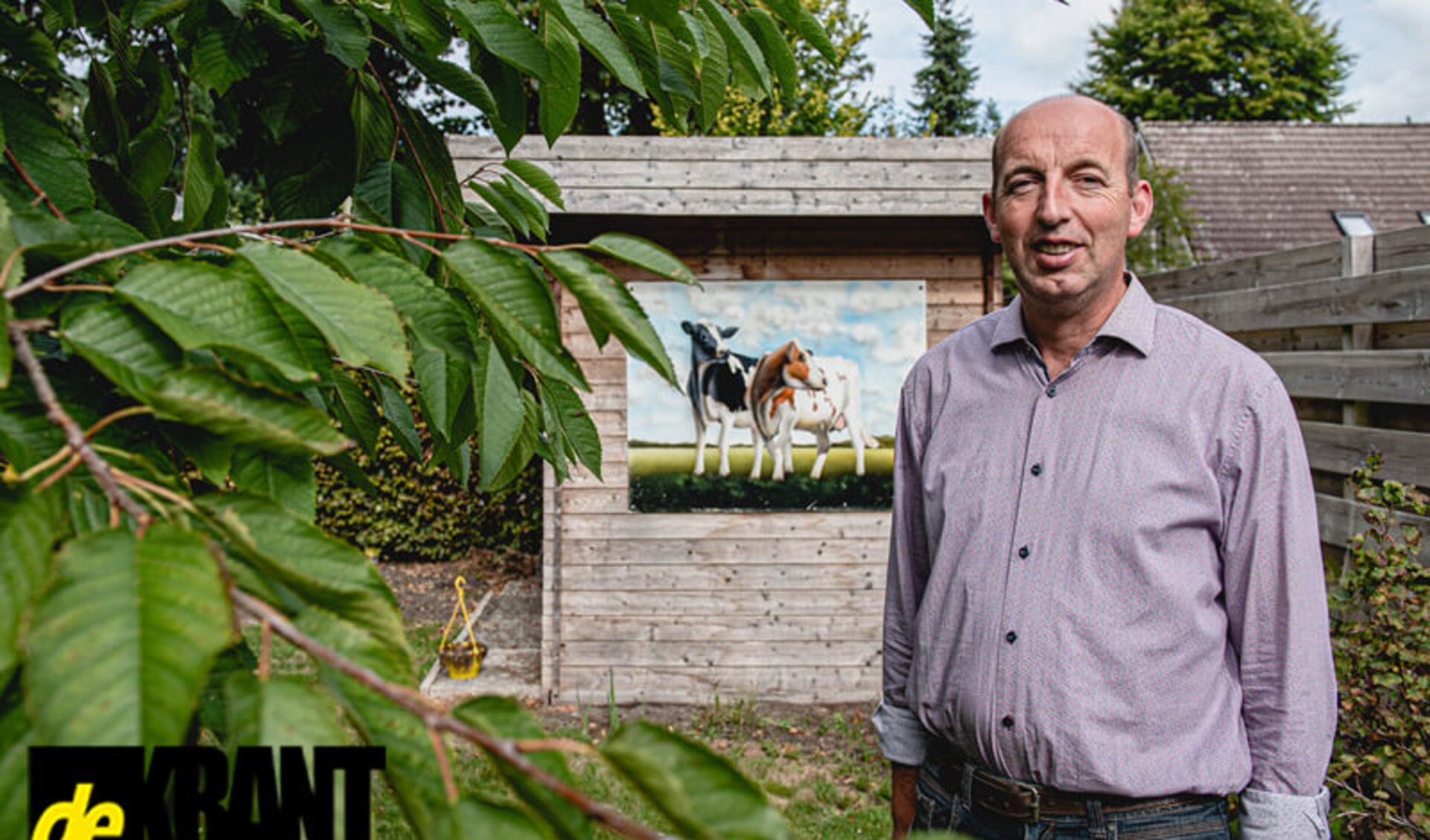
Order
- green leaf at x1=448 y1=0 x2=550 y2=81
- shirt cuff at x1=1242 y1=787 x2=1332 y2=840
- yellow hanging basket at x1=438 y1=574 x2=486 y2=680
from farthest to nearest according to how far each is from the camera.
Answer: yellow hanging basket at x1=438 y1=574 x2=486 y2=680 < shirt cuff at x1=1242 y1=787 x2=1332 y2=840 < green leaf at x1=448 y1=0 x2=550 y2=81

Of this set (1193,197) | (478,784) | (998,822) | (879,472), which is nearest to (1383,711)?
(998,822)

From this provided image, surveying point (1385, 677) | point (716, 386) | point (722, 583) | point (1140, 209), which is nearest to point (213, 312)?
point (1140, 209)

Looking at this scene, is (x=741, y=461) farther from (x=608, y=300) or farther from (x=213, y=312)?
(x=213, y=312)

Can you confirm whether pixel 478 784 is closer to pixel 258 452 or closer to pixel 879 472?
pixel 879 472

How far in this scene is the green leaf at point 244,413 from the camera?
0.55m

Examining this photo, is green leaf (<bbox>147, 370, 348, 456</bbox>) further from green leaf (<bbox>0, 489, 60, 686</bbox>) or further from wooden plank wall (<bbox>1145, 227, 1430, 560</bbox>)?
wooden plank wall (<bbox>1145, 227, 1430, 560</bbox>)

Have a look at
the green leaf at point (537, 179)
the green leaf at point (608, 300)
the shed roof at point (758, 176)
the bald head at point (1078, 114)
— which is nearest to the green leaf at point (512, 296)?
the green leaf at point (608, 300)

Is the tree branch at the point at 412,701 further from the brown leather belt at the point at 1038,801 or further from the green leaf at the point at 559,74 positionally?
the brown leather belt at the point at 1038,801

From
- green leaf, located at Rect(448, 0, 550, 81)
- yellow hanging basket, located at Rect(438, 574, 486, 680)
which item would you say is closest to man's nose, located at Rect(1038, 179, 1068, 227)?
green leaf, located at Rect(448, 0, 550, 81)

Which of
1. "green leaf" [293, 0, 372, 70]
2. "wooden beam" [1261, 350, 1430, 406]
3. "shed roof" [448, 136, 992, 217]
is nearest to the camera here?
"green leaf" [293, 0, 372, 70]

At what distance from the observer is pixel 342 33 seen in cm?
119

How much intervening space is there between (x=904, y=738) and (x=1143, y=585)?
64 centimetres

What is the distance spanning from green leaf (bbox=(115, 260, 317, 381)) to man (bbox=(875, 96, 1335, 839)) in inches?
57.0

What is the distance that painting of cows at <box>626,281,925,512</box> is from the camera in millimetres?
5324
